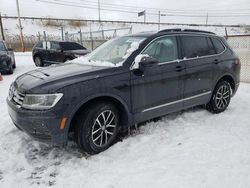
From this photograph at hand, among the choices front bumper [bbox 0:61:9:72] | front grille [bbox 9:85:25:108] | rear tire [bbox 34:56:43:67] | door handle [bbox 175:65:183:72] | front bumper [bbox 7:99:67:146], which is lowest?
rear tire [bbox 34:56:43:67]

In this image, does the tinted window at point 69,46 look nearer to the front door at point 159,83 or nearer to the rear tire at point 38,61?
the rear tire at point 38,61

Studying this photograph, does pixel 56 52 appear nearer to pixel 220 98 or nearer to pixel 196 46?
pixel 196 46

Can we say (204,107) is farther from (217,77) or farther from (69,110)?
(69,110)

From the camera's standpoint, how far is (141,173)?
277 centimetres

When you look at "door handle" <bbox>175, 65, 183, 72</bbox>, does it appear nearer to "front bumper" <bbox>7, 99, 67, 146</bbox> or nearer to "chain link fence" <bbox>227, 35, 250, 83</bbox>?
"front bumper" <bbox>7, 99, 67, 146</bbox>

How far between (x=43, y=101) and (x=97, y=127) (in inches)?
32.4

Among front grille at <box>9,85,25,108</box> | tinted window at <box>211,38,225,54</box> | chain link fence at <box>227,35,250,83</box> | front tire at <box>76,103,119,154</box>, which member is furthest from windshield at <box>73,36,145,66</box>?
chain link fence at <box>227,35,250,83</box>

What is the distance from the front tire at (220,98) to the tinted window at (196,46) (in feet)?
2.45

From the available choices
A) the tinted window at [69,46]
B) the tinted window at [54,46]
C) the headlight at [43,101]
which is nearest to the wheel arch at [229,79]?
the headlight at [43,101]

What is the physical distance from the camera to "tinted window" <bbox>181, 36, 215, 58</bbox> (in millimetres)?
4164

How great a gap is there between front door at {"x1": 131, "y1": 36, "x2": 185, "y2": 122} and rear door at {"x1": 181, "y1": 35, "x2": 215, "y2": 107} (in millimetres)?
190

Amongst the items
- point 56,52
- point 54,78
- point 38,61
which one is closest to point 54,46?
point 56,52

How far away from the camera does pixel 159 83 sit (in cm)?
370

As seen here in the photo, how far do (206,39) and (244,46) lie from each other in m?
4.89
